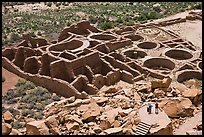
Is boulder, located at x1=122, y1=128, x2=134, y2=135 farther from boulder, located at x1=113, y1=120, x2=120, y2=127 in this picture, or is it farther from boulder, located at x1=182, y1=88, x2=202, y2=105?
boulder, located at x1=182, y1=88, x2=202, y2=105

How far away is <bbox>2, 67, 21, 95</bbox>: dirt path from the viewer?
35.1 m

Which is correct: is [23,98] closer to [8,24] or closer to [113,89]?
[113,89]

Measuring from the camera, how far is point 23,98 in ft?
105

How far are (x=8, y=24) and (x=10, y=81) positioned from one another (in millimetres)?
23338

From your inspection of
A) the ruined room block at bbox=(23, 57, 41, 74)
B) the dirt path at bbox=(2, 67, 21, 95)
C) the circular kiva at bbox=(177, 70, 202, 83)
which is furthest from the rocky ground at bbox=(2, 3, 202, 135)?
the ruined room block at bbox=(23, 57, 41, 74)

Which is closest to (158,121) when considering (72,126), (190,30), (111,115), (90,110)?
(111,115)

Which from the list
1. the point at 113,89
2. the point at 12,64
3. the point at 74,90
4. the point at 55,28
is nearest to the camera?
the point at 113,89

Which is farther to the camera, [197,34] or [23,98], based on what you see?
[197,34]

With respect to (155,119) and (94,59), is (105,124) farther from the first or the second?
(94,59)

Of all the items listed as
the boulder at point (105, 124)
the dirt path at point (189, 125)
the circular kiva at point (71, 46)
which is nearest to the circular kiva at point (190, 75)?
the circular kiva at point (71, 46)

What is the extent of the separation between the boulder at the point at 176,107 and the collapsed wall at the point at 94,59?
10.6 m

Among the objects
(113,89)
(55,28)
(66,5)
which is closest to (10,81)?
(113,89)

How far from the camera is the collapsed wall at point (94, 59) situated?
3384cm

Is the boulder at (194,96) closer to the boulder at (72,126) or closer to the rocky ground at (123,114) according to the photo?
the rocky ground at (123,114)
